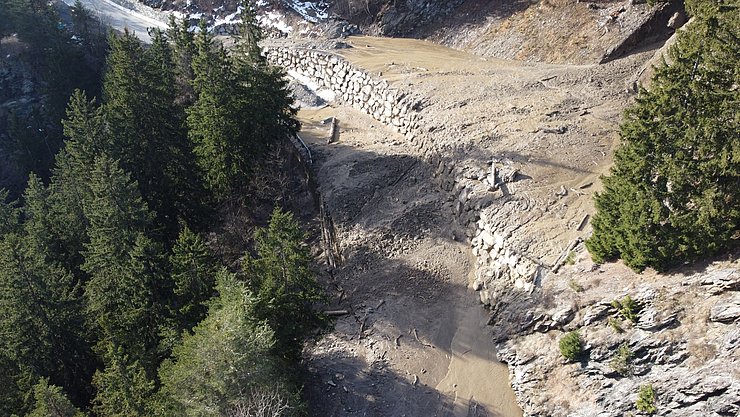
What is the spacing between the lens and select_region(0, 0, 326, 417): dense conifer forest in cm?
1784

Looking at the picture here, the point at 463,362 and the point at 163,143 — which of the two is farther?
the point at 163,143

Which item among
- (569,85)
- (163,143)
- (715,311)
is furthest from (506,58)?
(715,311)

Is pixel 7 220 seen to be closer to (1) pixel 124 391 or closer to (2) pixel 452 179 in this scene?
(1) pixel 124 391

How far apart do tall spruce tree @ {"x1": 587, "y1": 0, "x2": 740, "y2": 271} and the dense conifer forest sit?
1278 centimetres

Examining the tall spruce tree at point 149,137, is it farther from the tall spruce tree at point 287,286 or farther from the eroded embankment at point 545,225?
the tall spruce tree at point 287,286

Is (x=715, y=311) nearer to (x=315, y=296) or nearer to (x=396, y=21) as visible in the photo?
(x=315, y=296)

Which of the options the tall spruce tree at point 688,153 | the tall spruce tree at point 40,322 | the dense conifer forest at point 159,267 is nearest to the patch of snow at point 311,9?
the dense conifer forest at point 159,267

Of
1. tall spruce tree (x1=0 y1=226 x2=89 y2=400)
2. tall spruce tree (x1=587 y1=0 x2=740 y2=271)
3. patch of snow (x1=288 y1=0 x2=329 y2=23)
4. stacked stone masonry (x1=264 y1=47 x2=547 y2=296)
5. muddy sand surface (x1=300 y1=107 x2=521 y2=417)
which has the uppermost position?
patch of snow (x1=288 y1=0 x2=329 y2=23)

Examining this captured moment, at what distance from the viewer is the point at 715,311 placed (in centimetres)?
1574

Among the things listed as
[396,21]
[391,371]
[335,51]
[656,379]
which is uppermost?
[396,21]

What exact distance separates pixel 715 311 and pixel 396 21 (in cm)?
4294

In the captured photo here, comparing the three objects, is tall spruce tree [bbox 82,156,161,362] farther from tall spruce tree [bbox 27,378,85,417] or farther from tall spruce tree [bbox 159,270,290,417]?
tall spruce tree [bbox 159,270,290,417]

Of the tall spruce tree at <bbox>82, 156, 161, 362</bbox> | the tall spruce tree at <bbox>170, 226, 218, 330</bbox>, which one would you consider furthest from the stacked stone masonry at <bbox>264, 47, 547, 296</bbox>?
the tall spruce tree at <bbox>82, 156, 161, 362</bbox>

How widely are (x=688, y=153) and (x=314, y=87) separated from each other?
3664cm
